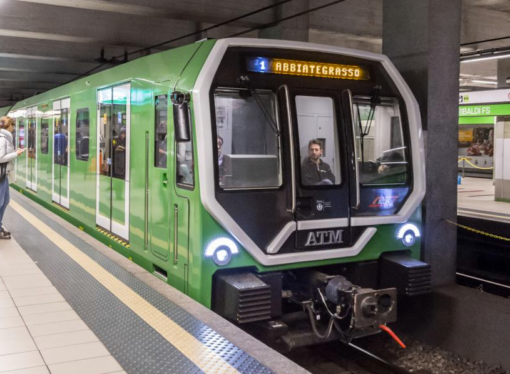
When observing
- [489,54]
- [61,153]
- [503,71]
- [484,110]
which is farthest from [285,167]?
[503,71]

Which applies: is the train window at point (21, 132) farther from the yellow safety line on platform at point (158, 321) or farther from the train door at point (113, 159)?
the yellow safety line on platform at point (158, 321)

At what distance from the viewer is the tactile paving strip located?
391cm

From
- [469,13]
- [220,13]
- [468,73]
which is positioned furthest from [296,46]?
[468,73]

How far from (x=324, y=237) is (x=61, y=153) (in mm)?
6967

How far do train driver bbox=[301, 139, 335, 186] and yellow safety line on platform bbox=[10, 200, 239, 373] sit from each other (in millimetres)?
1812

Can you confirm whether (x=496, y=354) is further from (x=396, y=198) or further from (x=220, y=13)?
(x=220, y=13)

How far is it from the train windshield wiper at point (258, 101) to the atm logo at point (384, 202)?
51.3 inches

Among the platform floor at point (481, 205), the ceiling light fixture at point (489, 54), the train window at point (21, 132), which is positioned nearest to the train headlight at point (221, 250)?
the platform floor at point (481, 205)

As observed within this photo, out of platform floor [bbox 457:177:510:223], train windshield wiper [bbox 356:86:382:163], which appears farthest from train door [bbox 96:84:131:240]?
platform floor [bbox 457:177:510:223]

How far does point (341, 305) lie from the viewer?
5.30 meters

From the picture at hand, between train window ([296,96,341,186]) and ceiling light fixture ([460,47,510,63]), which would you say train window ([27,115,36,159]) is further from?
train window ([296,96,341,186])

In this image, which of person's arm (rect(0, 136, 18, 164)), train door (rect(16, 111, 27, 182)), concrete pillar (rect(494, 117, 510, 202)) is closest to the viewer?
person's arm (rect(0, 136, 18, 164))

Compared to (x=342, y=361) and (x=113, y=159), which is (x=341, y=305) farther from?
(x=113, y=159)

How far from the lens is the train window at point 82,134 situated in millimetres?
9023
